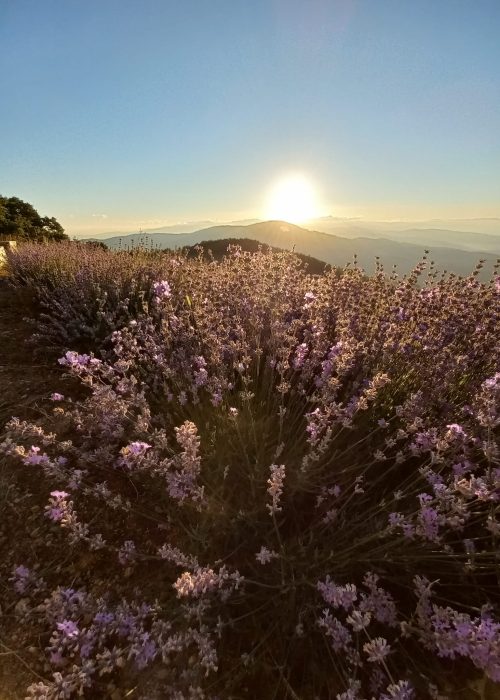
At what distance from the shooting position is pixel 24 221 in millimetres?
24062

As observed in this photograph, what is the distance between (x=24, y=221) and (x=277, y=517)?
2668 cm

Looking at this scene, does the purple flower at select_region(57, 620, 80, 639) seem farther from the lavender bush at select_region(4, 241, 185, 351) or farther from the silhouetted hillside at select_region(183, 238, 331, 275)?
the silhouetted hillside at select_region(183, 238, 331, 275)

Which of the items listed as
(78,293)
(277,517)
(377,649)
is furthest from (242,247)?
(377,649)

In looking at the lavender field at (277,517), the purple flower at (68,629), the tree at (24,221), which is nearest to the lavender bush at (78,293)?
the lavender field at (277,517)

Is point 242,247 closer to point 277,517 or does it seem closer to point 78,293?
point 78,293

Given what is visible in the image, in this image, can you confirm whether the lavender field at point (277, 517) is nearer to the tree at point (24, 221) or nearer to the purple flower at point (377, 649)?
the purple flower at point (377, 649)

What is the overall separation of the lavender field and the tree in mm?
22900

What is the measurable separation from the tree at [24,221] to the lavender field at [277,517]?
22.9 metres

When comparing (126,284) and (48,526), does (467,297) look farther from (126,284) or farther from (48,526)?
(126,284)

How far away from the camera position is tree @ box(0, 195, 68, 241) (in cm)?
2317

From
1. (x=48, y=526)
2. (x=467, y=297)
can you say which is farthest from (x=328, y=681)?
(x=467, y=297)

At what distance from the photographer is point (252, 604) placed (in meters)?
1.87

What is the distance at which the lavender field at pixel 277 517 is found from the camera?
1.51 m

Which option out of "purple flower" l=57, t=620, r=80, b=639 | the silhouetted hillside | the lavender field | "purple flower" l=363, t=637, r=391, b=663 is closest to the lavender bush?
the lavender field
